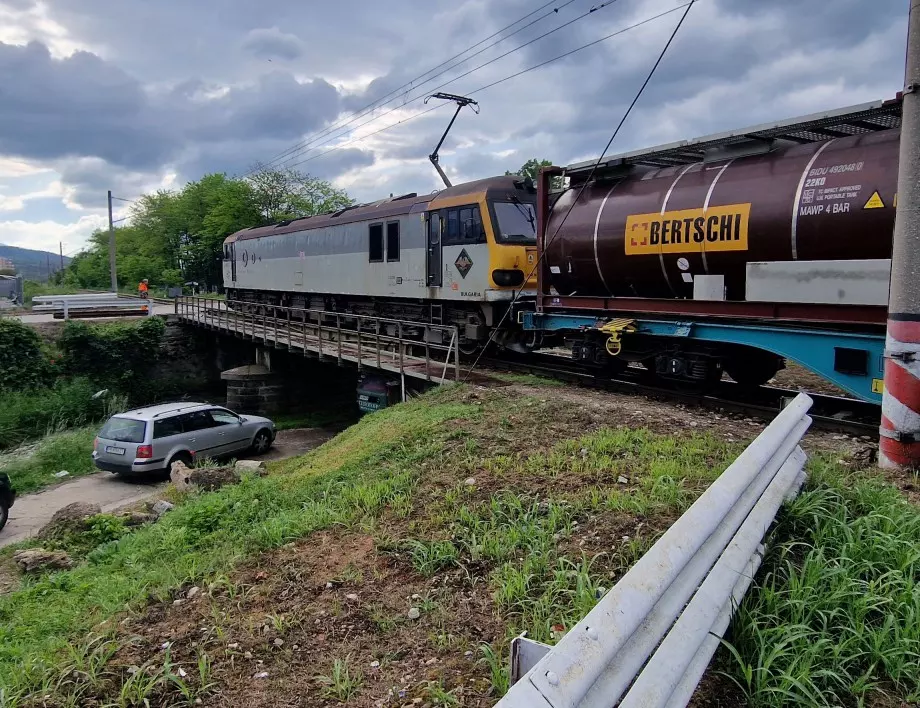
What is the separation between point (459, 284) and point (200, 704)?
1068 cm

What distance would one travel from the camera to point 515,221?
12523 millimetres

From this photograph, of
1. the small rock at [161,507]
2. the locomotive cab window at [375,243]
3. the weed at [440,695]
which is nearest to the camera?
the weed at [440,695]

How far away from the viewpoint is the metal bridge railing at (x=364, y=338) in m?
12.3

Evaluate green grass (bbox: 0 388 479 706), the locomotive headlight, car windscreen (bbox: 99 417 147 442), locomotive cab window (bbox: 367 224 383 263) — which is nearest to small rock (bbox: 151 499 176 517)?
green grass (bbox: 0 388 479 706)

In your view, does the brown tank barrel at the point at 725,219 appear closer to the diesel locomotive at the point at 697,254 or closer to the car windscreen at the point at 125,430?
the diesel locomotive at the point at 697,254

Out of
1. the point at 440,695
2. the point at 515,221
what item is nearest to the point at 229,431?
the point at 515,221

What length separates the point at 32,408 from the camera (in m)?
20.3

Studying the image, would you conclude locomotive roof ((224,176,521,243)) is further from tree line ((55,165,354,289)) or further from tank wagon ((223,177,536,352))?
tree line ((55,165,354,289))

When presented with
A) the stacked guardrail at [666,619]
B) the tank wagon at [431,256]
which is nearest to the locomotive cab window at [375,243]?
the tank wagon at [431,256]

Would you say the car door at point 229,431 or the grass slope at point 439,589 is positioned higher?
the grass slope at point 439,589

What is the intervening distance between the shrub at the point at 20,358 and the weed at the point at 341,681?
919 inches

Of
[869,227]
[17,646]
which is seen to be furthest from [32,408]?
[869,227]

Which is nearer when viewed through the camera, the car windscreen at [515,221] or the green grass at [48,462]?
the car windscreen at [515,221]

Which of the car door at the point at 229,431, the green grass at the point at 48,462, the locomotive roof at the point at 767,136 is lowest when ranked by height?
the green grass at the point at 48,462
